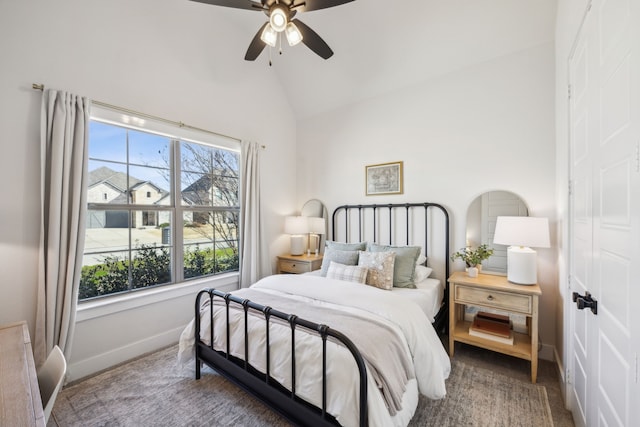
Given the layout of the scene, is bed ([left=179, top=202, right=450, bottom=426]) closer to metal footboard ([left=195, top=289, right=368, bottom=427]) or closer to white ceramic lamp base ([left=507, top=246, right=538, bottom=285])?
metal footboard ([left=195, top=289, right=368, bottom=427])

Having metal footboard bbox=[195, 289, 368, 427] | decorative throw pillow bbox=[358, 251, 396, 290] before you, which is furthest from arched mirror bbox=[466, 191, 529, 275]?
metal footboard bbox=[195, 289, 368, 427]

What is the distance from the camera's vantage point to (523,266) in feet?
7.48

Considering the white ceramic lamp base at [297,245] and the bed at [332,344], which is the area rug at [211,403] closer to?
the bed at [332,344]

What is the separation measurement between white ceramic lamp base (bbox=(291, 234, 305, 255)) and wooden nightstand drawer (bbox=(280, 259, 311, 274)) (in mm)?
200

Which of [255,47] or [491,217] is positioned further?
[491,217]

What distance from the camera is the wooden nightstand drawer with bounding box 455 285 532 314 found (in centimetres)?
217

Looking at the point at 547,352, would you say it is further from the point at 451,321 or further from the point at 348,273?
the point at 348,273

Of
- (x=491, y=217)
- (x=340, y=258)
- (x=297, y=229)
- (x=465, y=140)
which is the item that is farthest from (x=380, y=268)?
(x=465, y=140)

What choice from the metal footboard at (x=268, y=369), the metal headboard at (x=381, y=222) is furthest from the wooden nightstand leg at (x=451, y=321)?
the metal footboard at (x=268, y=369)

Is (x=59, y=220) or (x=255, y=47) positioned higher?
(x=255, y=47)

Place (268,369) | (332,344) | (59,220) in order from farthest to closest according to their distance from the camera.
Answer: (59,220)
(268,369)
(332,344)

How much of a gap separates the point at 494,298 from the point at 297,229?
2.37 meters

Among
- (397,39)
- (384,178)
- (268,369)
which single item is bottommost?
(268,369)

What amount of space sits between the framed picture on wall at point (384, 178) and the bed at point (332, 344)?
899 mm
